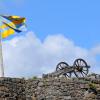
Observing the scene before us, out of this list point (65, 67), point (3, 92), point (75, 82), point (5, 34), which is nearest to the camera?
point (3, 92)

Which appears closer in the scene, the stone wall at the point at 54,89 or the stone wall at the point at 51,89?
the stone wall at the point at 51,89

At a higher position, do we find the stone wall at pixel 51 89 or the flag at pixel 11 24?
the flag at pixel 11 24

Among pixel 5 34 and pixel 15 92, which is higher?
pixel 5 34

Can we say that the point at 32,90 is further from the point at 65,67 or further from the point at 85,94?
the point at 65,67

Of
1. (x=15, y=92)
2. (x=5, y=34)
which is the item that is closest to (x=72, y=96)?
(x=15, y=92)

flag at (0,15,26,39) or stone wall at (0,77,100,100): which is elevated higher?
flag at (0,15,26,39)

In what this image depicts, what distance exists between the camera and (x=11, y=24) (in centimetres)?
3189

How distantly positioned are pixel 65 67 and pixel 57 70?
23.0 inches

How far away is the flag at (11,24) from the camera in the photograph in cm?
3142

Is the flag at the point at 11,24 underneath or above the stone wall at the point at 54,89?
above

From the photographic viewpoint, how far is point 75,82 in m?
29.1

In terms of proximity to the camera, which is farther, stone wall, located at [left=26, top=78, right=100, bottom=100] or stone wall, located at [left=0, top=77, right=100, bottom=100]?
stone wall, located at [left=26, top=78, right=100, bottom=100]

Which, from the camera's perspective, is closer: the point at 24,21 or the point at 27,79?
the point at 27,79

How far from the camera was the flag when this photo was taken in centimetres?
3142
